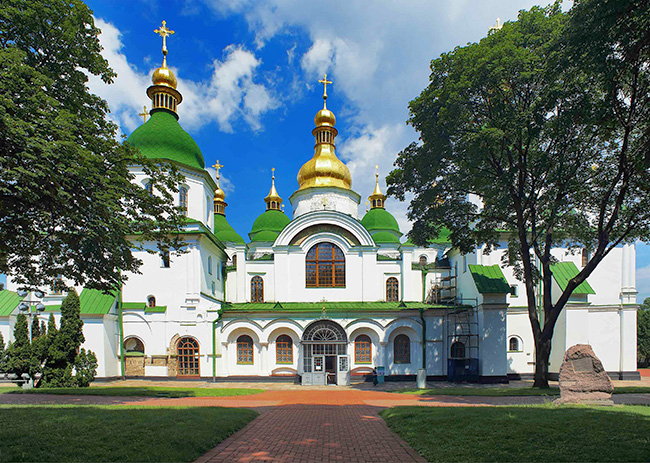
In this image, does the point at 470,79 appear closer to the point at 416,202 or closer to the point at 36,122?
the point at 416,202

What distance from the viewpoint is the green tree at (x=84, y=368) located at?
659 inches

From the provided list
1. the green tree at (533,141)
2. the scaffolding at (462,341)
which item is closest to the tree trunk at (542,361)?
the green tree at (533,141)

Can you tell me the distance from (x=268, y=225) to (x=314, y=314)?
14.2 metres

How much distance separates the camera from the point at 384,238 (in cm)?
3231

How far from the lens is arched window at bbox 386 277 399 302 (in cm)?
2709

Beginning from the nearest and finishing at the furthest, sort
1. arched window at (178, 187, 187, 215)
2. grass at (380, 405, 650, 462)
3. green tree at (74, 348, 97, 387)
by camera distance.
A: grass at (380, 405, 650, 462) < green tree at (74, 348, 97, 387) < arched window at (178, 187, 187, 215)

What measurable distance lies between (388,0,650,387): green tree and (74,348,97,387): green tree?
50.4 ft

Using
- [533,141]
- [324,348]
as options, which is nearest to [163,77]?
[324,348]

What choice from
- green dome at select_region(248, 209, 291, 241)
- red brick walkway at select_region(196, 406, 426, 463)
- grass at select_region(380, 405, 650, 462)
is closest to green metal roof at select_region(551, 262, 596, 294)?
grass at select_region(380, 405, 650, 462)

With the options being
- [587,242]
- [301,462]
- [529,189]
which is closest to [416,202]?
[529,189]

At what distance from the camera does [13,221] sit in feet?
31.6

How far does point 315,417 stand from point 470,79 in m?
11.9

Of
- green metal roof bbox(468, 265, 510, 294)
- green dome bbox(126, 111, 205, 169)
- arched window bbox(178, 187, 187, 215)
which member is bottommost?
green metal roof bbox(468, 265, 510, 294)

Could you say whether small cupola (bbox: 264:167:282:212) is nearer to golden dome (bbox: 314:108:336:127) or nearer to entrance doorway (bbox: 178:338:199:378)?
golden dome (bbox: 314:108:336:127)
